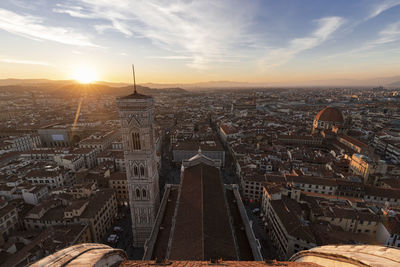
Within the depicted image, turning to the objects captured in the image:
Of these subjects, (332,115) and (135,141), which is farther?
(332,115)

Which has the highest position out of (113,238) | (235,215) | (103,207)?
(235,215)

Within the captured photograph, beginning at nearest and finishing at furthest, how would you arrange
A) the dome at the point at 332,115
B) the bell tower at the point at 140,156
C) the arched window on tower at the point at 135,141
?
1. the bell tower at the point at 140,156
2. the arched window on tower at the point at 135,141
3. the dome at the point at 332,115

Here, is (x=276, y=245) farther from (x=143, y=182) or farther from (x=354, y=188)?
(x=143, y=182)

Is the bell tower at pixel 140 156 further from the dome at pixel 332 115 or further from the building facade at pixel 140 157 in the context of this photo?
the dome at pixel 332 115

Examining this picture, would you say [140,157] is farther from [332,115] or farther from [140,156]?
[332,115]

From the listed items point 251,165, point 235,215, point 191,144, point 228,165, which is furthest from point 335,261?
point 191,144

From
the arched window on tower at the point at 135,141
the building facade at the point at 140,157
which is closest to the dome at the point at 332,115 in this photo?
the building facade at the point at 140,157

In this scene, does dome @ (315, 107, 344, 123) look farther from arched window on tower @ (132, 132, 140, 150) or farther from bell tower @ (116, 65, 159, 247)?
arched window on tower @ (132, 132, 140, 150)

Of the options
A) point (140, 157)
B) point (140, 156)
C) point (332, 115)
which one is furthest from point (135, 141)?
point (332, 115)
